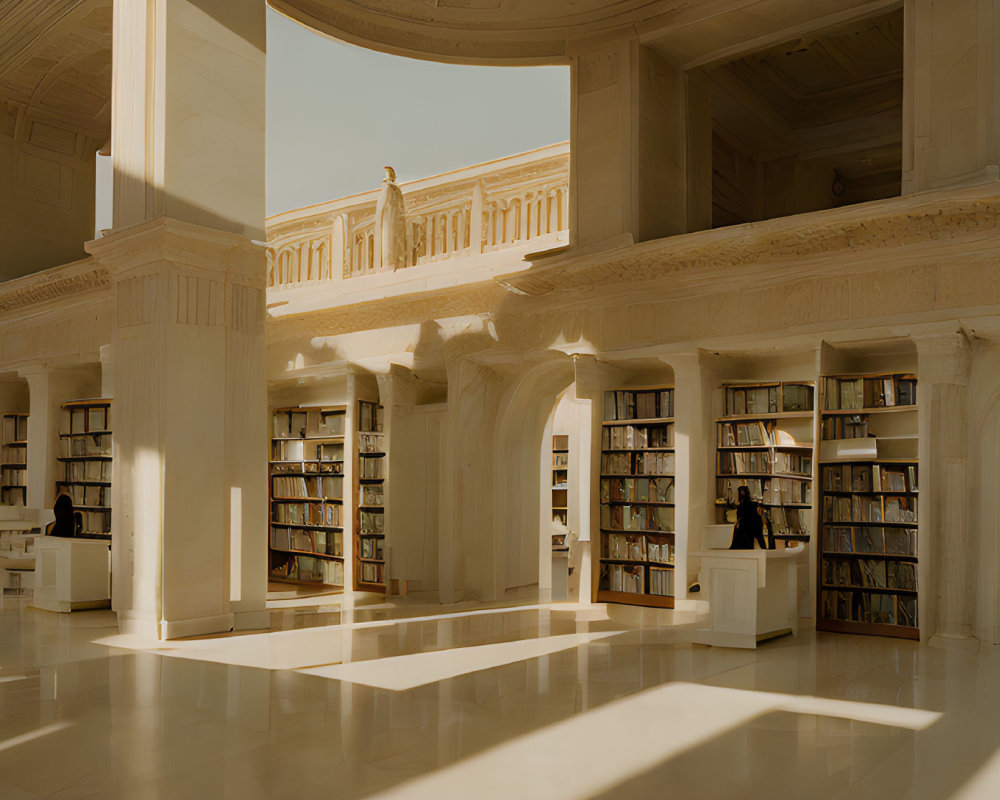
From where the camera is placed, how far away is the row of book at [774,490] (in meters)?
8.62

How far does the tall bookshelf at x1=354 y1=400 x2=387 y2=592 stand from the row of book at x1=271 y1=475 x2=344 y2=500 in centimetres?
44

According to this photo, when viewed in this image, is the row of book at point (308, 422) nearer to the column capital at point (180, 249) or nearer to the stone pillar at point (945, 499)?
the column capital at point (180, 249)

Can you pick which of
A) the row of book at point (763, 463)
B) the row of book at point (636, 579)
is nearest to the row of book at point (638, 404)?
the row of book at point (763, 463)

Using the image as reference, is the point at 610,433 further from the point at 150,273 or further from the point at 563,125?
the point at 563,125

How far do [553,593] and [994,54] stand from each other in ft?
21.8

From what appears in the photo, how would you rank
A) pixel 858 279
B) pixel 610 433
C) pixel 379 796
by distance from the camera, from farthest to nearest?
pixel 610 433, pixel 858 279, pixel 379 796

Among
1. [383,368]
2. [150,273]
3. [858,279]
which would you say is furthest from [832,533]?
[150,273]

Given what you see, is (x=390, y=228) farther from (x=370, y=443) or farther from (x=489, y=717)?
(x=489, y=717)

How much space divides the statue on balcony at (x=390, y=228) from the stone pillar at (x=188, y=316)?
10.4 ft

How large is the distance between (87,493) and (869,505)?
871cm

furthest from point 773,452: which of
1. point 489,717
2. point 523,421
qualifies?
point 489,717

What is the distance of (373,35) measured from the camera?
9953mm

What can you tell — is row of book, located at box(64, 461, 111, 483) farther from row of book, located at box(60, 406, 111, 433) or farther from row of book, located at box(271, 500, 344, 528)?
row of book, located at box(271, 500, 344, 528)

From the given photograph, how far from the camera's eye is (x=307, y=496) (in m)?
11.6
